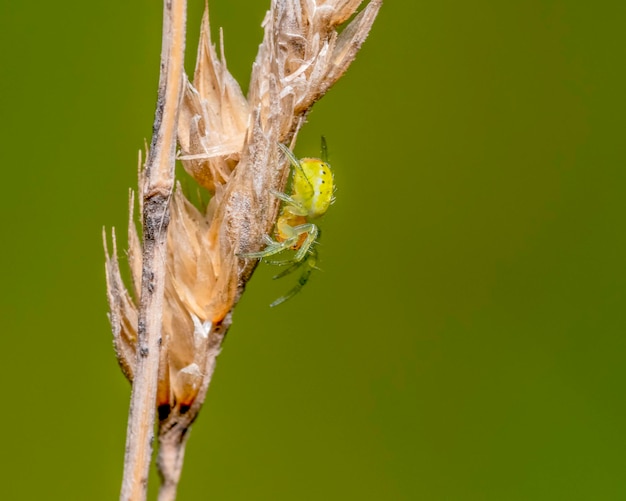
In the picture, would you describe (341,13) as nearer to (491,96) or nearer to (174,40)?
(174,40)

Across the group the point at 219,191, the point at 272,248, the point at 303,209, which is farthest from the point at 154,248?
the point at 303,209

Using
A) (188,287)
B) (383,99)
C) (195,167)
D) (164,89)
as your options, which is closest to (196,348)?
(188,287)

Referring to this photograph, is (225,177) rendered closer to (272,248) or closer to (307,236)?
(272,248)

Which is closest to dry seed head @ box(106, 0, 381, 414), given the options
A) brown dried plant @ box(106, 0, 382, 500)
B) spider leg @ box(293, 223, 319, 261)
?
brown dried plant @ box(106, 0, 382, 500)

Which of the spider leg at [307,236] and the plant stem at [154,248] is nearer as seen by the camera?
the plant stem at [154,248]

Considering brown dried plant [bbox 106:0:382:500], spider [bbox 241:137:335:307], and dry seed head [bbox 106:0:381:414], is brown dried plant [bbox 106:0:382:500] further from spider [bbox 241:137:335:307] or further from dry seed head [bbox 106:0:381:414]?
spider [bbox 241:137:335:307]

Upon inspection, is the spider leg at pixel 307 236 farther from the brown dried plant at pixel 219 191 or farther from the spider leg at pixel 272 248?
the brown dried plant at pixel 219 191

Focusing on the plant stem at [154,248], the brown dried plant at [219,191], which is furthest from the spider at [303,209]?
the plant stem at [154,248]
